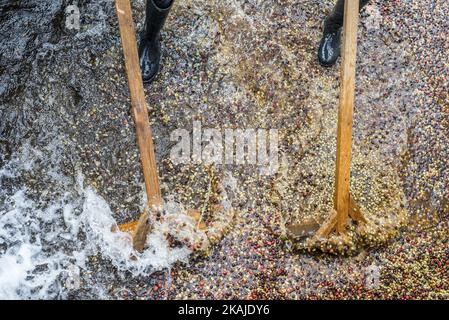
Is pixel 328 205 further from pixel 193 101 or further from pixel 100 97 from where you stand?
pixel 100 97

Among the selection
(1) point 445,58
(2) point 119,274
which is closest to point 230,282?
(2) point 119,274

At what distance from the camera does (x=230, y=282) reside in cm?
312

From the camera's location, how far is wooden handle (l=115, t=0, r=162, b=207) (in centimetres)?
305

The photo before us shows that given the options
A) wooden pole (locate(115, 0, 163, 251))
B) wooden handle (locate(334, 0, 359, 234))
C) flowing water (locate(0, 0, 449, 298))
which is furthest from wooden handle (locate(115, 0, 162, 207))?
wooden handle (locate(334, 0, 359, 234))

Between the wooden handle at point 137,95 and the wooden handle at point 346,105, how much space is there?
3.57 ft

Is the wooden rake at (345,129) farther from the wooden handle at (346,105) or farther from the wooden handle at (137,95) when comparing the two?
the wooden handle at (137,95)

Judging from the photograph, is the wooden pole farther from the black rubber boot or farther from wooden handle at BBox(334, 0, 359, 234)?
wooden handle at BBox(334, 0, 359, 234)

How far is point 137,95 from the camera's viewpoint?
309cm

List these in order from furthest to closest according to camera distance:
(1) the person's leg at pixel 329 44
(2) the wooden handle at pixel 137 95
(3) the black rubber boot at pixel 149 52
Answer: (1) the person's leg at pixel 329 44 < (3) the black rubber boot at pixel 149 52 < (2) the wooden handle at pixel 137 95

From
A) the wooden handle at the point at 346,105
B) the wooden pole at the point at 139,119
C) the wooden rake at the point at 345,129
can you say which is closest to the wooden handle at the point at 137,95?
the wooden pole at the point at 139,119

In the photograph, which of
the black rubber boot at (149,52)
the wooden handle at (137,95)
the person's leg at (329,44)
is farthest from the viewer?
the person's leg at (329,44)

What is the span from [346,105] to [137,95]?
1217mm

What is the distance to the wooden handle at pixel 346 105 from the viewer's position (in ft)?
10.3

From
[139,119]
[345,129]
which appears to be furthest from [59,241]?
[345,129]
